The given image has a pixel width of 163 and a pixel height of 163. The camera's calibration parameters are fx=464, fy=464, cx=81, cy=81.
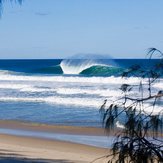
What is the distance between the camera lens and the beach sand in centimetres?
969

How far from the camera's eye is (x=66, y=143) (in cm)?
1232

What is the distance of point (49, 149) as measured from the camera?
11.4 meters

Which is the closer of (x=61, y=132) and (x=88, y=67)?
(x=61, y=132)

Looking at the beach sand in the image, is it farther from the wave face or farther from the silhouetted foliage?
the wave face

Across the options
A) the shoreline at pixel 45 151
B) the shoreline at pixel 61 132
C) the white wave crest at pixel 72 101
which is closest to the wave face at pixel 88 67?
the white wave crest at pixel 72 101

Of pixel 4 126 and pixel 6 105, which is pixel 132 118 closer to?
pixel 4 126

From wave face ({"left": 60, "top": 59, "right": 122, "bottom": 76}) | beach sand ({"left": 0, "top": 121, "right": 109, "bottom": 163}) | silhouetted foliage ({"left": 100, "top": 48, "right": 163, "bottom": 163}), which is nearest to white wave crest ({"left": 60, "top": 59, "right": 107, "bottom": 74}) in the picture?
wave face ({"left": 60, "top": 59, "right": 122, "bottom": 76})

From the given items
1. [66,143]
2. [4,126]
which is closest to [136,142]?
[66,143]

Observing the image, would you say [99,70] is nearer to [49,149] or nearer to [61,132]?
[61,132]

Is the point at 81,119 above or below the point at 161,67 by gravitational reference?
above

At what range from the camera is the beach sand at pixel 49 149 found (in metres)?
9.69

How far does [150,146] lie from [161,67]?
2.02 feet

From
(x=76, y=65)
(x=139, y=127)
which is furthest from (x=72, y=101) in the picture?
(x=76, y=65)

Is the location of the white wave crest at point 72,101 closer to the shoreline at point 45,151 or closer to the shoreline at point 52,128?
the shoreline at point 52,128
